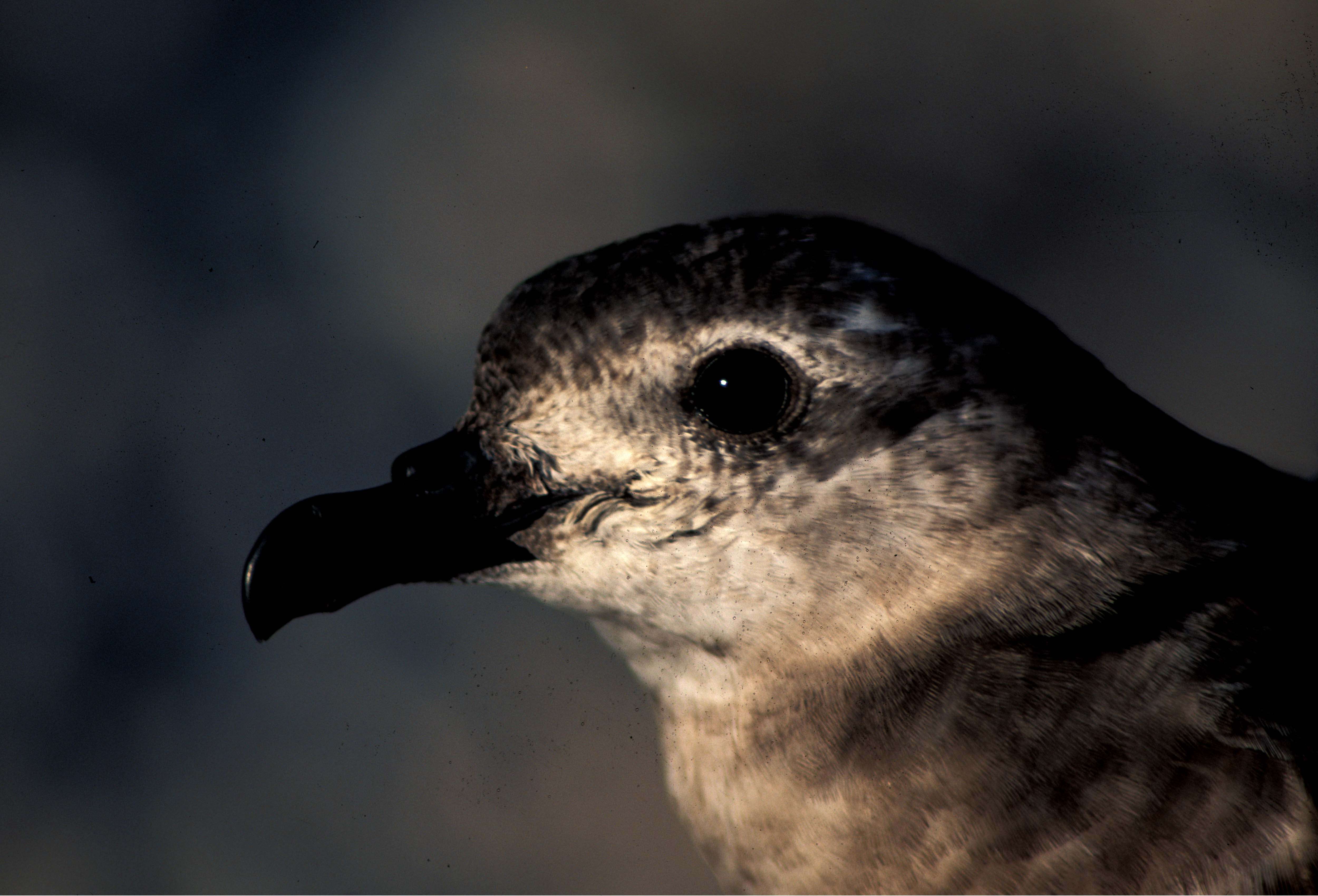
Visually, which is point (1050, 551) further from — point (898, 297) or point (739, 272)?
point (739, 272)

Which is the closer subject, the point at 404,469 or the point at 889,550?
the point at 889,550

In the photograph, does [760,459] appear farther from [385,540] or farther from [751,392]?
[385,540]

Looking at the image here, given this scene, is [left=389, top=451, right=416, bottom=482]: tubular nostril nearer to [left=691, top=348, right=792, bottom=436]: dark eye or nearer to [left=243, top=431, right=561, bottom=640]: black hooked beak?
[left=243, top=431, right=561, bottom=640]: black hooked beak

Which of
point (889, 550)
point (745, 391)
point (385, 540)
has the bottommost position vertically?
point (385, 540)

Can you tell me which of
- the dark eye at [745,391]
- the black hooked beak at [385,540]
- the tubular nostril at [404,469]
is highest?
the dark eye at [745,391]

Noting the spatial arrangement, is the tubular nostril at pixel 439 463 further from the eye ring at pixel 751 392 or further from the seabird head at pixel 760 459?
the eye ring at pixel 751 392

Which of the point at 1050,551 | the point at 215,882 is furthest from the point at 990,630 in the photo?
the point at 215,882

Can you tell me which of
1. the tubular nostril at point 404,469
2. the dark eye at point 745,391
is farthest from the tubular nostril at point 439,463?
the dark eye at point 745,391

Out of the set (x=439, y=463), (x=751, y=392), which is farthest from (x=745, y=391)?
(x=439, y=463)
